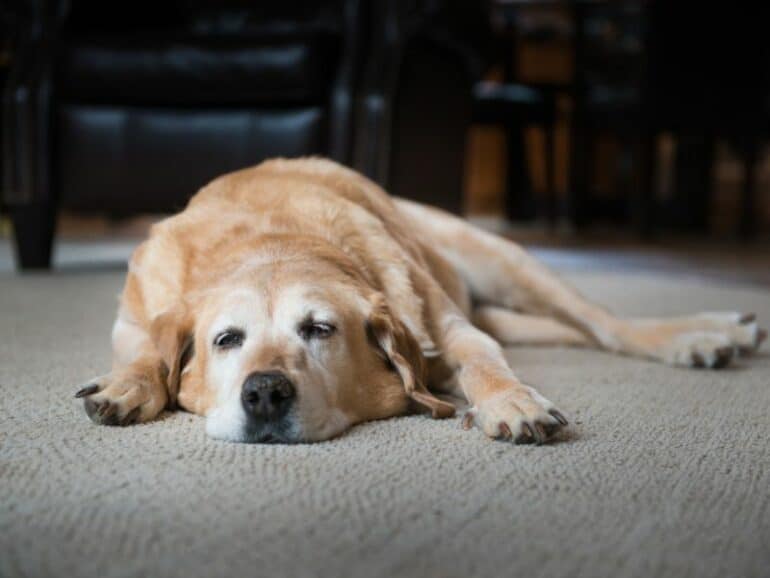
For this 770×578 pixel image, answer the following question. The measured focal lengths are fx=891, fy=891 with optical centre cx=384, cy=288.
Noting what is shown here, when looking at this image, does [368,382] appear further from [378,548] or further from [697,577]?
[697,577]

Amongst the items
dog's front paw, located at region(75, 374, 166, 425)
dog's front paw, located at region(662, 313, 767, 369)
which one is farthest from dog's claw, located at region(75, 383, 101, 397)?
dog's front paw, located at region(662, 313, 767, 369)

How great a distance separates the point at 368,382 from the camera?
1.47 m

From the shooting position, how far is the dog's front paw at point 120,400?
1.39 metres

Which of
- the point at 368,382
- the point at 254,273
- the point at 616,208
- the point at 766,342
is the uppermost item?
the point at 254,273

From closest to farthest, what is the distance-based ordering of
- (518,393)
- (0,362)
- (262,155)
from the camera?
(518,393) < (0,362) < (262,155)

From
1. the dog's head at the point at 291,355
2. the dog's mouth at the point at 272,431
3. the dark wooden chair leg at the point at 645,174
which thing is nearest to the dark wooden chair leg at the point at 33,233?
the dog's head at the point at 291,355

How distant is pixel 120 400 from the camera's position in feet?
4.59

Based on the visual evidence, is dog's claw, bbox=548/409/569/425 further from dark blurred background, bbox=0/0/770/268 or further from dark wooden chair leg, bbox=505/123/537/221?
dark wooden chair leg, bbox=505/123/537/221

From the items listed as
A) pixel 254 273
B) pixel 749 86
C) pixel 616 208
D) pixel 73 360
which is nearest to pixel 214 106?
pixel 73 360

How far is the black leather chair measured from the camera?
3.41 metres

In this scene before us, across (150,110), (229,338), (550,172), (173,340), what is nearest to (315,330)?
(229,338)

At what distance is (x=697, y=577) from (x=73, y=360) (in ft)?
4.74

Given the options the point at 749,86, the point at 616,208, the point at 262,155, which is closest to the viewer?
the point at 262,155

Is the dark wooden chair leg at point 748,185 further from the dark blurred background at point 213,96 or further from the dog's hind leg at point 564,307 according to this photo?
the dog's hind leg at point 564,307
